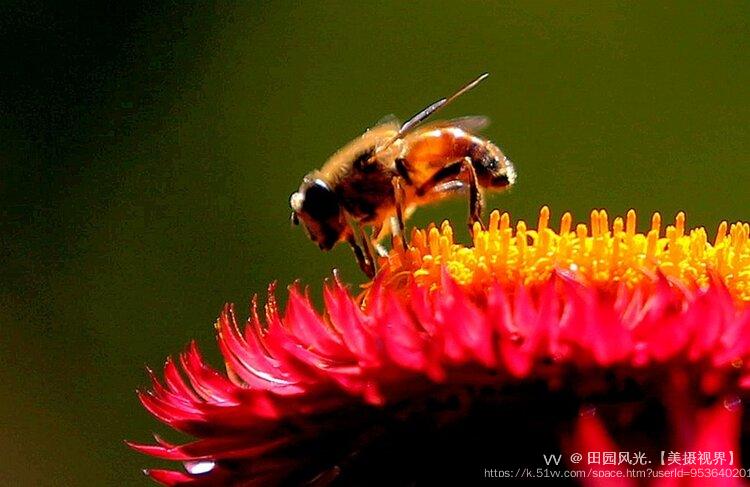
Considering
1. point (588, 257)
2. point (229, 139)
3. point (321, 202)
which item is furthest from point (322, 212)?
point (229, 139)

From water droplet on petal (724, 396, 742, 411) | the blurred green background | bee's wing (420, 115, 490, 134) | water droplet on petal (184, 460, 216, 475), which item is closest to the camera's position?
water droplet on petal (724, 396, 742, 411)

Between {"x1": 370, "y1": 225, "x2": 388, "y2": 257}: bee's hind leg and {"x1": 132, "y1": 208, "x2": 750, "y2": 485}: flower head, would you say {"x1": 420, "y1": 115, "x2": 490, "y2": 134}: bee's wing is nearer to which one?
{"x1": 370, "y1": 225, "x2": 388, "y2": 257}: bee's hind leg

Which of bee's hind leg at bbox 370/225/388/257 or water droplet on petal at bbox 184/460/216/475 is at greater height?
bee's hind leg at bbox 370/225/388/257

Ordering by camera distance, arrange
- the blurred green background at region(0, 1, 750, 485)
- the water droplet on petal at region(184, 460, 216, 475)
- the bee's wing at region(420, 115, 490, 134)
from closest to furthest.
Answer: the water droplet on petal at region(184, 460, 216, 475) < the bee's wing at region(420, 115, 490, 134) < the blurred green background at region(0, 1, 750, 485)

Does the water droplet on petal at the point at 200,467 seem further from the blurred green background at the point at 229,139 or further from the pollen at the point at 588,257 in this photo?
the blurred green background at the point at 229,139

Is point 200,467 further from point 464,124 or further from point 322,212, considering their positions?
point 464,124

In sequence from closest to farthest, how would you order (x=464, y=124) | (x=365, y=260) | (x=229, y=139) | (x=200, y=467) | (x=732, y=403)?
(x=732, y=403) → (x=200, y=467) → (x=365, y=260) → (x=464, y=124) → (x=229, y=139)

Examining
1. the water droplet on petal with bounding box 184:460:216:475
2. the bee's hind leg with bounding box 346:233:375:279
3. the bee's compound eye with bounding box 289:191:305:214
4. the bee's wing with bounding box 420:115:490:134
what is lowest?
the water droplet on petal with bounding box 184:460:216:475

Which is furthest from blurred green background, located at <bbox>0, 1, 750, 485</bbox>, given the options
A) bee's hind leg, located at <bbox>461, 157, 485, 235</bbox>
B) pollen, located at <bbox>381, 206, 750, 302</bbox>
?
pollen, located at <bbox>381, 206, 750, 302</bbox>
